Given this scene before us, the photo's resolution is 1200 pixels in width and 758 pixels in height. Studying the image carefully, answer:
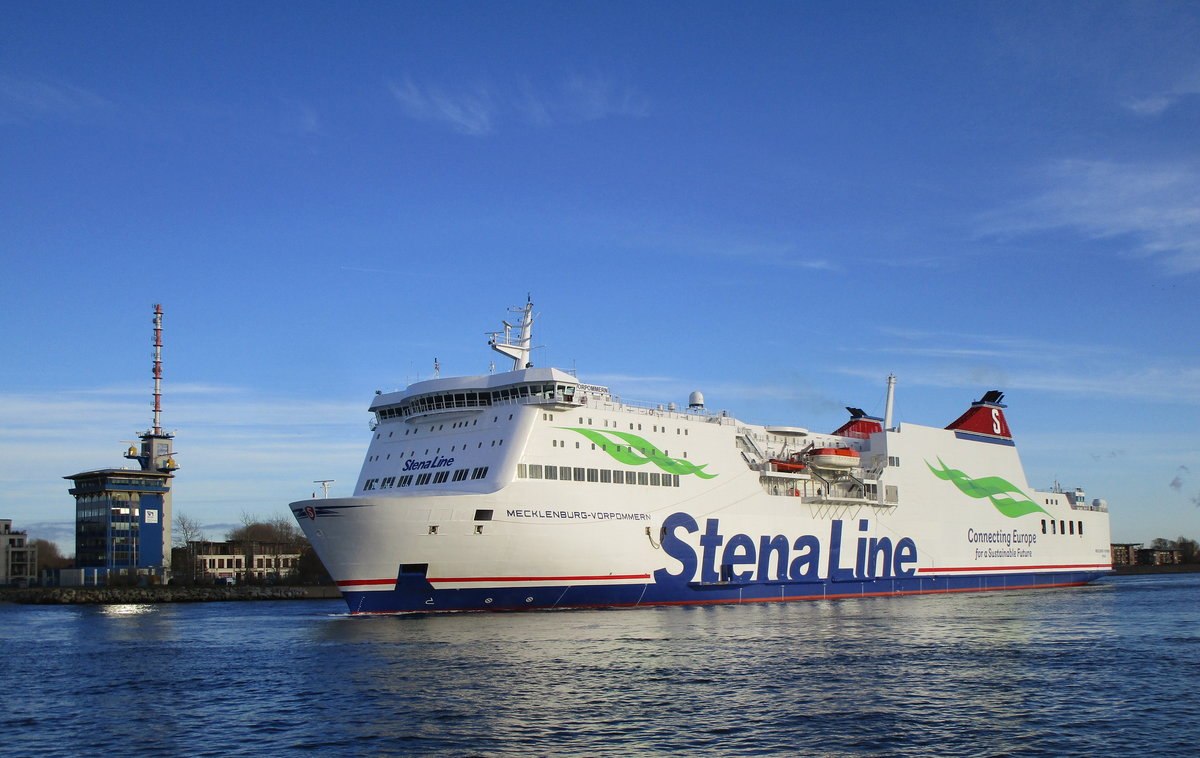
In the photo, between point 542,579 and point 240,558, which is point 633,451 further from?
point 240,558

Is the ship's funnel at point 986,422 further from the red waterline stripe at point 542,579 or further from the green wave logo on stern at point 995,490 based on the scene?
the red waterline stripe at point 542,579

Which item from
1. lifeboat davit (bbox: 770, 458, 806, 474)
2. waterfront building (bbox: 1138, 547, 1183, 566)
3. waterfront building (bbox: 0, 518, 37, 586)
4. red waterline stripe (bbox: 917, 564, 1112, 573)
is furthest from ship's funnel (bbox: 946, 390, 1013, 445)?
waterfront building (bbox: 1138, 547, 1183, 566)

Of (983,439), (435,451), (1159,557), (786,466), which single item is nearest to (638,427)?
(435,451)

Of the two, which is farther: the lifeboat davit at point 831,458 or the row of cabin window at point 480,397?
the lifeboat davit at point 831,458

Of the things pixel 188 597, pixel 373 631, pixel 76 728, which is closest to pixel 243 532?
pixel 188 597

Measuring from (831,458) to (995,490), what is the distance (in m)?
14.8

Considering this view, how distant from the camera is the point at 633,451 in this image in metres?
37.3

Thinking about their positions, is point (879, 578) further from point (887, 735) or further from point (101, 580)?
point (101, 580)

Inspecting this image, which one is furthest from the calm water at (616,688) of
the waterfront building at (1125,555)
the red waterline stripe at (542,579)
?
the waterfront building at (1125,555)

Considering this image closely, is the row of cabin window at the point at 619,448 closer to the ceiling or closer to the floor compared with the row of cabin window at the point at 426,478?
closer to the ceiling

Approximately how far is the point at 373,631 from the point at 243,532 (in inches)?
3990

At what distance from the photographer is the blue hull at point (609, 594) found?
106ft

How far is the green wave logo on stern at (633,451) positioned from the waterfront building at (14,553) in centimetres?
8330

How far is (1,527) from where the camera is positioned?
333 ft
